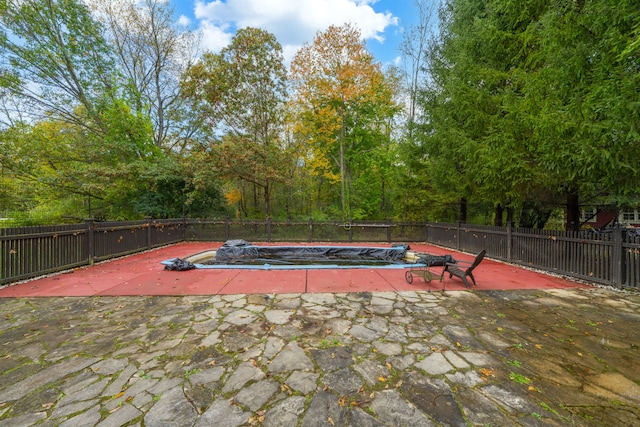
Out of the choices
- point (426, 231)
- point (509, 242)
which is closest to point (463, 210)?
point (426, 231)

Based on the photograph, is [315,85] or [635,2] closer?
[635,2]

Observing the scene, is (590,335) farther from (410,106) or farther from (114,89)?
(114,89)

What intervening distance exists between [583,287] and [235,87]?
15.4 m

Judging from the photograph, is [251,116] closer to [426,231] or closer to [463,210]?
[426,231]

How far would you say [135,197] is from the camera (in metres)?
12.7

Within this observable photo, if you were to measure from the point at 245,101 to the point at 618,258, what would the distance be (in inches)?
584

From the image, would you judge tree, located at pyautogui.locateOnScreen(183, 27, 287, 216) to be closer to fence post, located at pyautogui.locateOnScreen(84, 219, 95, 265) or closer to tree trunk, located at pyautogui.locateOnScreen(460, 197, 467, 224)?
fence post, located at pyautogui.locateOnScreen(84, 219, 95, 265)

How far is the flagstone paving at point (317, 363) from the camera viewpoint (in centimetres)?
174

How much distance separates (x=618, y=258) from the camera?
4461 mm

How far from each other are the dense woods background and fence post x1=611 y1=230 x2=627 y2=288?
1482 mm

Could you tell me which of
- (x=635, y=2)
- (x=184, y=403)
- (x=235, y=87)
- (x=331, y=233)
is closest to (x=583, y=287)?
(x=635, y=2)

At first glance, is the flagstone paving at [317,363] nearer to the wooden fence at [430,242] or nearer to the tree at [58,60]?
the wooden fence at [430,242]

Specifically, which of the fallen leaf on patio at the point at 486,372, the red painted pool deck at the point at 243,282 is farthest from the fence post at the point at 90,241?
the fallen leaf on patio at the point at 486,372

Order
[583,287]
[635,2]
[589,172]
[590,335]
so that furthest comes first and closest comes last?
[583,287]
[589,172]
[635,2]
[590,335]
